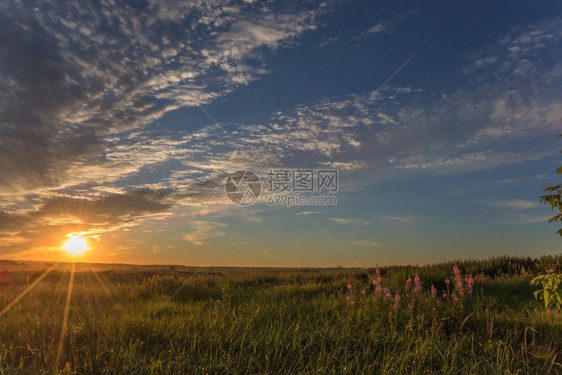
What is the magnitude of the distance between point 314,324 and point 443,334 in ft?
5.87

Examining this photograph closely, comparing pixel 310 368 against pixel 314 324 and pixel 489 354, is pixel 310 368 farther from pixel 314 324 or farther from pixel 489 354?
pixel 489 354

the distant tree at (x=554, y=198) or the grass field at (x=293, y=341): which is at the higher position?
the distant tree at (x=554, y=198)

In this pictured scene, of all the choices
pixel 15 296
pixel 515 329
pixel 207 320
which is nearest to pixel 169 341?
pixel 207 320

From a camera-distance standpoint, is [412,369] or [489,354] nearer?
[412,369]

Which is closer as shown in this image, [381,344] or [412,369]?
[412,369]

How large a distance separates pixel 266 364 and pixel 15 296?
306 inches

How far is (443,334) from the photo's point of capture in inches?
204

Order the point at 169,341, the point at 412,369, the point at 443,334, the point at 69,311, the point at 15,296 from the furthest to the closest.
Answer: the point at 15,296
the point at 69,311
the point at 443,334
the point at 169,341
the point at 412,369

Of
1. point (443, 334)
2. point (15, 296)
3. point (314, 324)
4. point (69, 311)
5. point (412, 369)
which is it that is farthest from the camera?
point (15, 296)

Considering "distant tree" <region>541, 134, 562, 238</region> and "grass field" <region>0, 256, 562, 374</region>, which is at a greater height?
"distant tree" <region>541, 134, 562, 238</region>

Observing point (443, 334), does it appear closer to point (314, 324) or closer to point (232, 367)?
point (314, 324)

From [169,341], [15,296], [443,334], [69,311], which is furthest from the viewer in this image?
[15,296]

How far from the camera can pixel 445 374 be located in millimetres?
3924

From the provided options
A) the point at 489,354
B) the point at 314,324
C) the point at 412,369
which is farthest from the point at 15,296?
the point at 489,354
